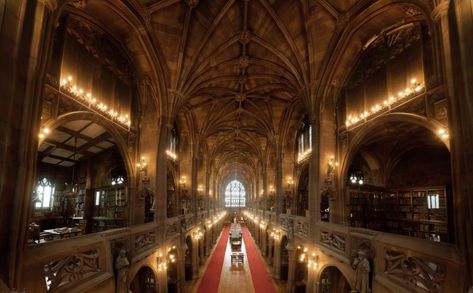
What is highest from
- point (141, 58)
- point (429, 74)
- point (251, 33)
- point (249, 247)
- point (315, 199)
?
point (251, 33)

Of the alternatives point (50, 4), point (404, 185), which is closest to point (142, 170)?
point (50, 4)

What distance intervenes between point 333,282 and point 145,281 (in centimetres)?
905

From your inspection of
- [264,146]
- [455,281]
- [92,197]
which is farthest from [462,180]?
[264,146]

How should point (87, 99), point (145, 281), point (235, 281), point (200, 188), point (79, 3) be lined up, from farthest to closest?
point (200, 188) < point (235, 281) < point (145, 281) < point (87, 99) < point (79, 3)

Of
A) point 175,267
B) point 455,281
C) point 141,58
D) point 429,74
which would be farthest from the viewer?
point 175,267

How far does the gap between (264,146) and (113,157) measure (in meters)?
17.8

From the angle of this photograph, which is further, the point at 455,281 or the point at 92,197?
the point at 92,197

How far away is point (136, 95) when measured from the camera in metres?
14.4

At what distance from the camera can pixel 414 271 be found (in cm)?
579

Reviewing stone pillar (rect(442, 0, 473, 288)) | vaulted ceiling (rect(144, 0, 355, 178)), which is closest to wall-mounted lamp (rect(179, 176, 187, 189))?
vaulted ceiling (rect(144, 0, 355, 178))

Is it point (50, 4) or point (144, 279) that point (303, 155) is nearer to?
point (144, 279)

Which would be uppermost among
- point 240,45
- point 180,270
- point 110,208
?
point 240,45

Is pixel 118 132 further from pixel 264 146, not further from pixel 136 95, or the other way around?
pixel 264 146

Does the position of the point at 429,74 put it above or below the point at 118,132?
above
